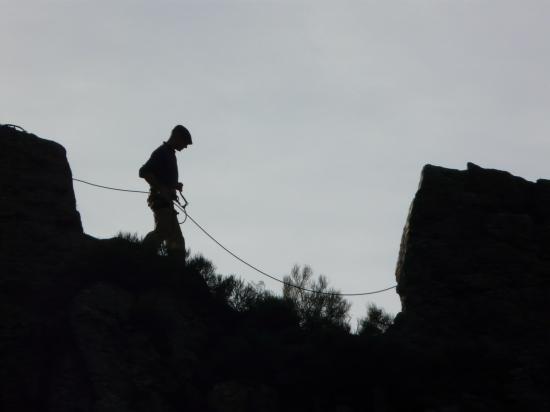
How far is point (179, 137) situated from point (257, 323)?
312cm

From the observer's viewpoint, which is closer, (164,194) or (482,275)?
(482,275)

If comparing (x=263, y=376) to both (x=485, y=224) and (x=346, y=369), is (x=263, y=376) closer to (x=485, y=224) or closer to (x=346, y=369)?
(x=346, y=369)

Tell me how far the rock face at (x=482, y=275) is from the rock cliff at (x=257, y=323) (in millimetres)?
18

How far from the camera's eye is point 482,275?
13.4 metres

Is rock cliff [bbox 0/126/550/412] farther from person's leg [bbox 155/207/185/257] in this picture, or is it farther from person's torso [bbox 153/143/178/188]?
person's torso [bbox 153/143/178/188]

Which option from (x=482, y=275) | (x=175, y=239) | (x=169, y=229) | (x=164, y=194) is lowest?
(x=482, y=275)

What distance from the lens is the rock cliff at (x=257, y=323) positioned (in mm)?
11805

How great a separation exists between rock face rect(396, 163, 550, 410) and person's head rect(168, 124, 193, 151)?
3.55m

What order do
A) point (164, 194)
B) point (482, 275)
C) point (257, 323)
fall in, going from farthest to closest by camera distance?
point (164, 194), point (257, 323), point (482, 275)

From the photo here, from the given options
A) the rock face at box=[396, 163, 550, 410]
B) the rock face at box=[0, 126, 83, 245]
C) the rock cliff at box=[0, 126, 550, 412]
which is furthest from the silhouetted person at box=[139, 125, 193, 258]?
the rock face at box=[396, 163, 550, 410]

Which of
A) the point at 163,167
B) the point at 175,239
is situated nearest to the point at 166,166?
the point at 163,167

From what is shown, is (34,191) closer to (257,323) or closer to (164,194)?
(164,194)

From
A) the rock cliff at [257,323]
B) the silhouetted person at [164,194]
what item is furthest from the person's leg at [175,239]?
the rock cliff at [257,323]

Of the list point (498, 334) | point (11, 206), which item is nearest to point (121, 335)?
point (11, 206)
